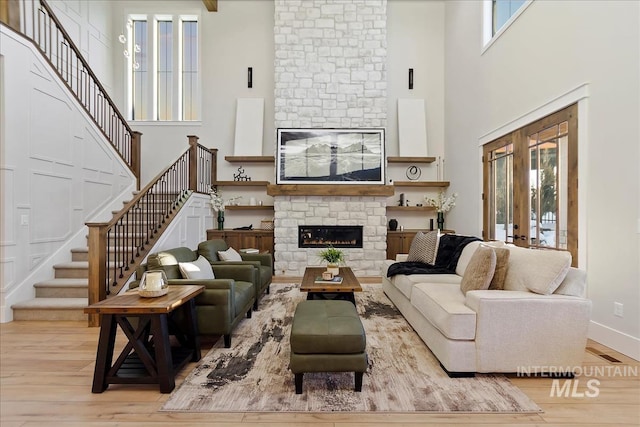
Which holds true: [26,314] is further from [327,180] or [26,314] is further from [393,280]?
[327,180]

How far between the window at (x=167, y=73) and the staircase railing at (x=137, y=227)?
155cm

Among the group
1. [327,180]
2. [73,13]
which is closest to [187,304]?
[327,180]

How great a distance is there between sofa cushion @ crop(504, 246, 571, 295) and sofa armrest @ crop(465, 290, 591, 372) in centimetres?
16

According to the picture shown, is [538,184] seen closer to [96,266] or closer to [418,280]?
[418,280]

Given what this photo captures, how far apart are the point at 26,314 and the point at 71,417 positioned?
2.76 metres

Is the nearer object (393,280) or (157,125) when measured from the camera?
(393,280)

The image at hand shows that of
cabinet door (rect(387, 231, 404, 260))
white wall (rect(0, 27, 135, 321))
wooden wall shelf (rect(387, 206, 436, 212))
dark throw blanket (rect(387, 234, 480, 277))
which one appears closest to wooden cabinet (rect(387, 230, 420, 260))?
cabinet door (rect(387, 231, 404, 260))

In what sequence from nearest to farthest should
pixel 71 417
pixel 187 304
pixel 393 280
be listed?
pixel 71 417
pixel 187 304
pixel 393 280

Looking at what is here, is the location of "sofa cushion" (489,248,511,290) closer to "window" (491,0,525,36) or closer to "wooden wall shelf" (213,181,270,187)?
"window" (491,0,525,36)

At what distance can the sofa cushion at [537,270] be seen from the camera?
289 cm

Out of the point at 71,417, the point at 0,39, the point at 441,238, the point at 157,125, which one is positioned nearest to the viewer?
the point at 71,417

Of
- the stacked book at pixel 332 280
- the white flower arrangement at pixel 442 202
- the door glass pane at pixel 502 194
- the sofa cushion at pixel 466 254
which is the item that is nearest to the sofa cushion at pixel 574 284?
the sofa cushion at pixel 466 254

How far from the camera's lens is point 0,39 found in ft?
14.0

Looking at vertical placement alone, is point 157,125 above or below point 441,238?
above
